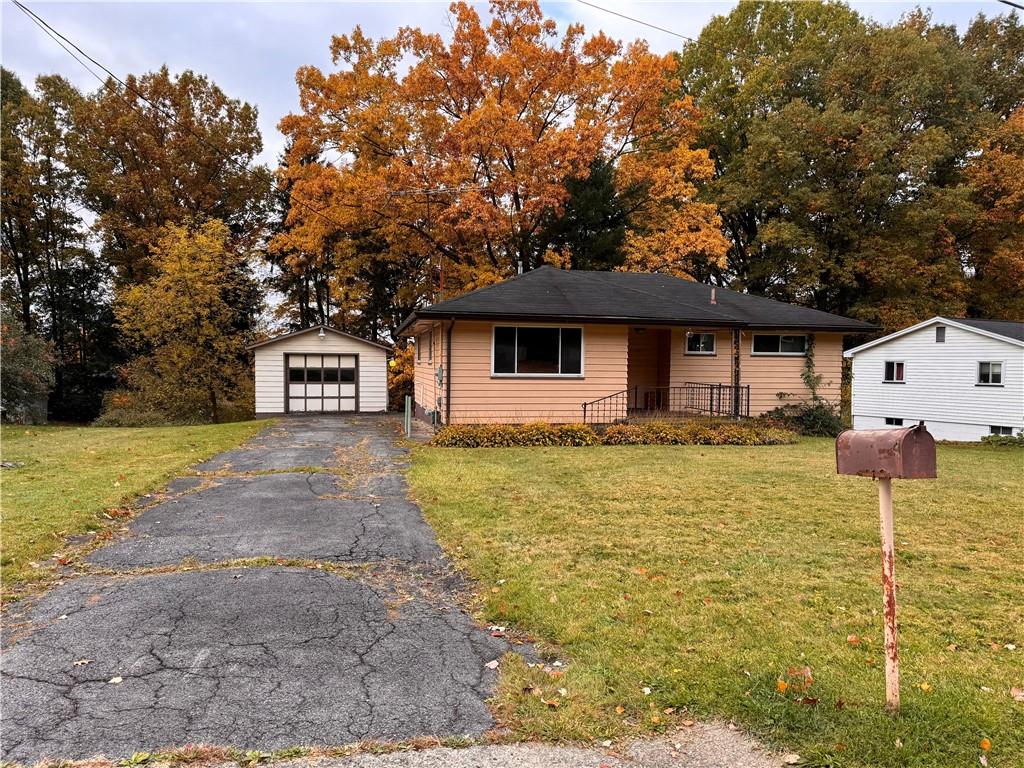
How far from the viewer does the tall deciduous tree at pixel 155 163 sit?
26875mm

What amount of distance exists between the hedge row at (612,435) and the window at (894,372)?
8820 millimetres

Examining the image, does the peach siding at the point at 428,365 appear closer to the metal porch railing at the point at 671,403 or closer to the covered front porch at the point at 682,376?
the metal porch railing at the point at 671,403

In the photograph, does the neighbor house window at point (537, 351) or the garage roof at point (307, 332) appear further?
the garage roof at point (307, 332)

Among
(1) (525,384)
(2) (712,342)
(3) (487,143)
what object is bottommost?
(1) (525,384)

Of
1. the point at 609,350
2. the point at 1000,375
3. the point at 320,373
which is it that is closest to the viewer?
the point at 609,350

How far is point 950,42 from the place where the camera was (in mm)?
27250

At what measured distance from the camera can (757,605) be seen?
14.1ft

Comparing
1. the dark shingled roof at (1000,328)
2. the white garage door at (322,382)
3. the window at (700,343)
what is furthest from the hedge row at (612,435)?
the white garage door at (322,382)

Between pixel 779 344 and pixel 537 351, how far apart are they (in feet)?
24.7

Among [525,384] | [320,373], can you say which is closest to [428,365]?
[525,384]

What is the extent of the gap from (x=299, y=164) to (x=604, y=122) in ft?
42.5

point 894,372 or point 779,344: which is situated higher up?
point 779,344

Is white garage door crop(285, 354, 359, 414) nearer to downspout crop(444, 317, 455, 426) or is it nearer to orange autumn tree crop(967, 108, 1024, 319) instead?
downspout crop(444, 317, 455, 426)

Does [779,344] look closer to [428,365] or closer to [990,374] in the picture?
[990,374]
